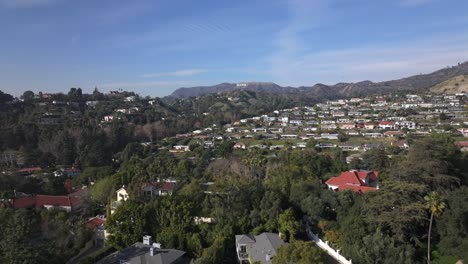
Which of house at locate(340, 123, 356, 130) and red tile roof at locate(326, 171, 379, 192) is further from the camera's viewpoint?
house at locate(340, 123, 356, 130)

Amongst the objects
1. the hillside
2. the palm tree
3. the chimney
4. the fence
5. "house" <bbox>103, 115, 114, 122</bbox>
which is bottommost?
the fence

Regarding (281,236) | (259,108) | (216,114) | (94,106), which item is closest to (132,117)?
(94,106)

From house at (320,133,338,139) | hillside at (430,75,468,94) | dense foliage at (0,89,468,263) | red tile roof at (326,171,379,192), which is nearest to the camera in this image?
dense foliage at (0,89,468,263)

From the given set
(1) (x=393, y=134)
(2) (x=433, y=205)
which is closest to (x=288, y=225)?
(2) (x=433, y=205)

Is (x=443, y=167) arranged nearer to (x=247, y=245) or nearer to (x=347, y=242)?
(x=347, y=242)

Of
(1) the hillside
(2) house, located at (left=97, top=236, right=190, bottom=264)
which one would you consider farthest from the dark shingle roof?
(1) the hillside

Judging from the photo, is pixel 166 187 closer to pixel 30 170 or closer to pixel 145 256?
pixel 145 256

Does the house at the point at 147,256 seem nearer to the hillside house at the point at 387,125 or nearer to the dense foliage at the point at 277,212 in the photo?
the dense foliage at the point at 277,212

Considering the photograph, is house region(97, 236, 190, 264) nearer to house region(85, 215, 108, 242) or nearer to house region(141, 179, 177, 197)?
house region(85, 215, 108, 242)
